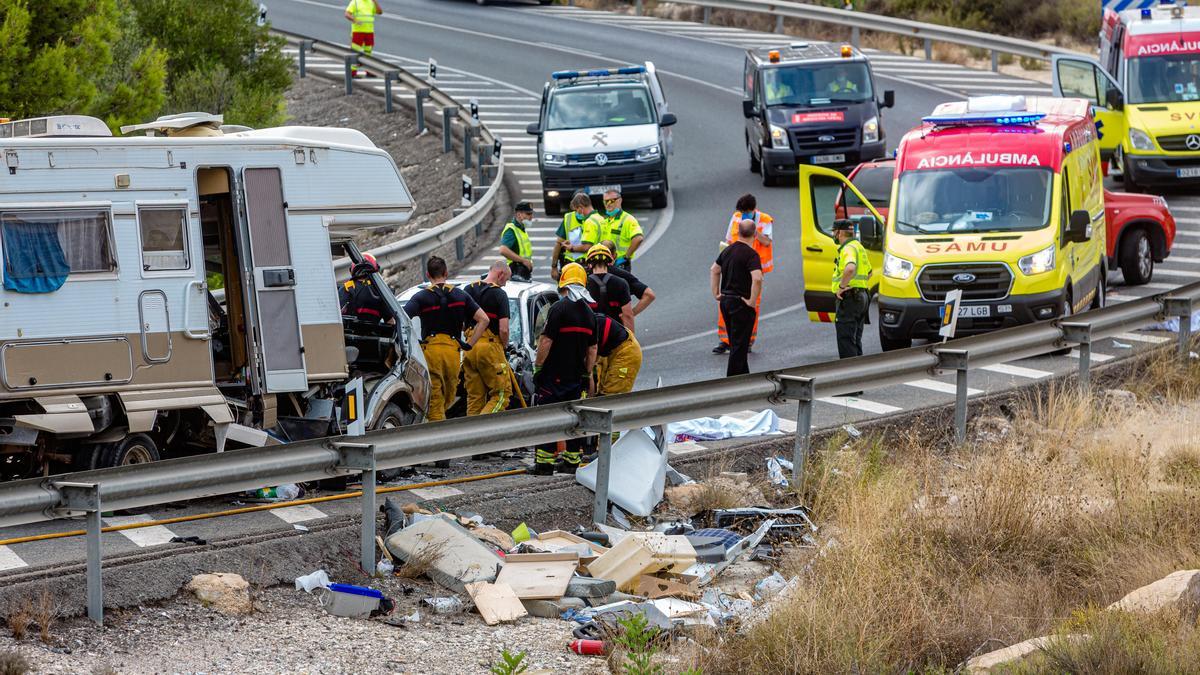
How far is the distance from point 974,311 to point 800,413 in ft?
19.5

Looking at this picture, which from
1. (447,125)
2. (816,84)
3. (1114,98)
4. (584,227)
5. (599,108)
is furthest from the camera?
(447,125)

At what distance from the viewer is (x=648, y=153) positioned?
26.2 m

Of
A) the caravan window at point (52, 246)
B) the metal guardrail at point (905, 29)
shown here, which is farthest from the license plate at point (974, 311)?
the metal guardrail at point (905, 29)

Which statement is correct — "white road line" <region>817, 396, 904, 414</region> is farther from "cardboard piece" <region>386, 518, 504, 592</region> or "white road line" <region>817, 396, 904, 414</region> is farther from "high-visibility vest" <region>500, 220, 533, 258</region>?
"cardboard piece" <region>386, 518, 504, 592</region>

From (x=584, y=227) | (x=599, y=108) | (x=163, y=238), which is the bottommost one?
(x=584, y=227)

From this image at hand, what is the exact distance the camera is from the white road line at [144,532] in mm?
9479

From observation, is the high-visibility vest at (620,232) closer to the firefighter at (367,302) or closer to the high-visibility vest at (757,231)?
the high-visibility vest at (757,231)

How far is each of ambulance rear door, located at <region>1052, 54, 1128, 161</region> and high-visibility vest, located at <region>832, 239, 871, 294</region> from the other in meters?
11.0

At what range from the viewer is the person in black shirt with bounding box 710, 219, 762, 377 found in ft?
51.9

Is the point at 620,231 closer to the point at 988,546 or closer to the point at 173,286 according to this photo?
the point at 173,286

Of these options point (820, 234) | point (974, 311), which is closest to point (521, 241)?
point (820, 234)

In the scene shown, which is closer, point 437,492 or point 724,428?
point 437,492

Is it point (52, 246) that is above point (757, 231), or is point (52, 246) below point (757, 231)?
above

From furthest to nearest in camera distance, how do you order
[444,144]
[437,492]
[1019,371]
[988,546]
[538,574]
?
[444,144] < [1019,371] < [437,492] < [988,546] < [538,574]
